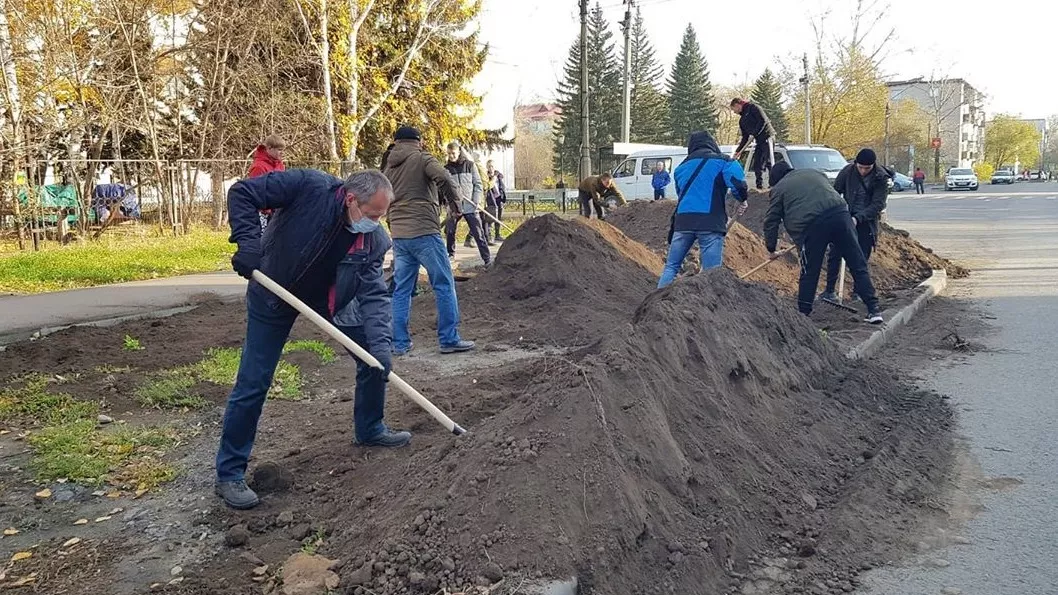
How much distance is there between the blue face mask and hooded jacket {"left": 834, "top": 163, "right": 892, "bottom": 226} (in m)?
6.87

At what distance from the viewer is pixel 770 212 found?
8047 millimetres

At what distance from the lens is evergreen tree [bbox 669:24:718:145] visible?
60.2m

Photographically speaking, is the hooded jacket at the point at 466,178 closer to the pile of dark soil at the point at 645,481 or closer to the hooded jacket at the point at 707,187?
the hooded jacket at the point at 707,187

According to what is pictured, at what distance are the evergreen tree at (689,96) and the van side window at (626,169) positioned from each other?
3857 cm

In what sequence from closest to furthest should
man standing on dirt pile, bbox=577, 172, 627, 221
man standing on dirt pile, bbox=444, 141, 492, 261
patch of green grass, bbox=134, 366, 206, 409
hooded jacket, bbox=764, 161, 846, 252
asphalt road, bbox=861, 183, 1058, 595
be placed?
asphalt road, bbox=861, 183, 1058, 595 → patch of green grass, bbox=134, 366, 206, 409 → hooded jacket, bbox=764, 161, 846, 252 → man standing on dirt pile, bbox=444, 141, 492, 261 → man standing on dirt pile, bbox=577, 172, 627, 221

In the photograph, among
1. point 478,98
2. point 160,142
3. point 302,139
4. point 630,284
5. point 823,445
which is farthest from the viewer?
point 478,98

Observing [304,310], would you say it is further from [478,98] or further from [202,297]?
[478,98]

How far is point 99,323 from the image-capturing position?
327 inches

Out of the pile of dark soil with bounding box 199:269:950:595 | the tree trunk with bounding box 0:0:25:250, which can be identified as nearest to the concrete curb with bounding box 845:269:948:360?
the pile of dark soil with bounding box 199:269:950:595

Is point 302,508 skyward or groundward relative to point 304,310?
groundward

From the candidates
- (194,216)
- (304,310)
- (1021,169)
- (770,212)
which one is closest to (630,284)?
(770,212)

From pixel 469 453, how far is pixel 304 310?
3.42 ft

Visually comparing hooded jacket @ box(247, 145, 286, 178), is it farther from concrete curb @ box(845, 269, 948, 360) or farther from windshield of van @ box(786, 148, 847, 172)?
windshield of van @ box(786, 148, 847, 172)

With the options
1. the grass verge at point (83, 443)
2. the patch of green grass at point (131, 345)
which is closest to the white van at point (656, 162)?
the patch of green grass at point (131, 345)
